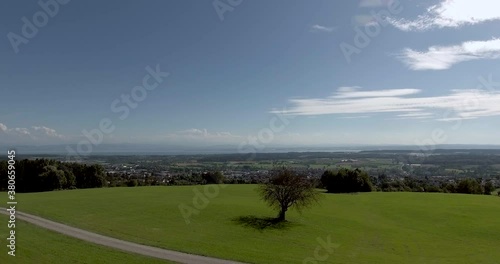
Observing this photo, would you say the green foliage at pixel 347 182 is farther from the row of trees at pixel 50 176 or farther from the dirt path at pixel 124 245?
the row of trees at pixel 50 176

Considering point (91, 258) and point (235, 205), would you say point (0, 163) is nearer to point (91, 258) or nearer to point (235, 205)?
point (235, 205)

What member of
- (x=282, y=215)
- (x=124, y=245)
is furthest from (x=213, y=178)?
(x=124, y=245)

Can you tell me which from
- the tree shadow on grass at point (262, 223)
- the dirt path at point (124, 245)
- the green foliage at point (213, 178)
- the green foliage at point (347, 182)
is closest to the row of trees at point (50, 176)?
the green foliage at point (213, 178)

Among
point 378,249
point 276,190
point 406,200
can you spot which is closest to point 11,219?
point 276,190

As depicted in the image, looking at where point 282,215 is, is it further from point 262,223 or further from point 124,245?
point 124,245

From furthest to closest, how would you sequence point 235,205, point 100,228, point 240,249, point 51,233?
point 235,205, point 100,228, point 51,233, point 240,249

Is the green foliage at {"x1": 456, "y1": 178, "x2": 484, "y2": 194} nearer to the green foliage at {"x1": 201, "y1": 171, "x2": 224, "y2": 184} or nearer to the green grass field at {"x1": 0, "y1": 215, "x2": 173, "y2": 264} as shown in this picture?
the green foliage at {"x1": 201, "y1": 171, "x2": 224, "y2": 184}

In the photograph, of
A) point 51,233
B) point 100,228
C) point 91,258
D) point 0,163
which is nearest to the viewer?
point 91,258
